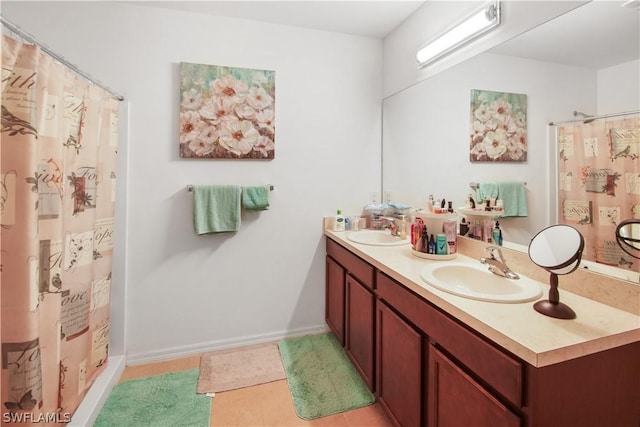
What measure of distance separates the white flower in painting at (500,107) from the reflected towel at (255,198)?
1.47m

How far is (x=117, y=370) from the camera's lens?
1.88m

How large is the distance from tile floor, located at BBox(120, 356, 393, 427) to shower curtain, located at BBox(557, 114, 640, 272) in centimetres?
128

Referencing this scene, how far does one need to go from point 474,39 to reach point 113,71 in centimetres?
219

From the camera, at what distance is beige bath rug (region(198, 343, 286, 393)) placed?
6.02ft

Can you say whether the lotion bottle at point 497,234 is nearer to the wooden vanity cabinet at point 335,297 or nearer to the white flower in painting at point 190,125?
the wooden vanity cabinet at point 335,297

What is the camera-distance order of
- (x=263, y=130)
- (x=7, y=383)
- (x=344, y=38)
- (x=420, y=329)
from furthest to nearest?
1. (x=344, y=38)
2. (x=263, y=130)
3. (x=420, y=329)
4. (x=7, y=383)

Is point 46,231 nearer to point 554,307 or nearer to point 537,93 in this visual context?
point 554,307

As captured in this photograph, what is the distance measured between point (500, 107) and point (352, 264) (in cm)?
118

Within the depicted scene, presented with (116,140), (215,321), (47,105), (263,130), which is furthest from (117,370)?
(263,130)

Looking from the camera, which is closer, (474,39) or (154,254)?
(474,39)

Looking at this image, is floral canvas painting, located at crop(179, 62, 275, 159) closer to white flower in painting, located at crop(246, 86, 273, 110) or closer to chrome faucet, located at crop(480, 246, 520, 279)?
white flower in painting, located at crop(246, 86, 273, 110)

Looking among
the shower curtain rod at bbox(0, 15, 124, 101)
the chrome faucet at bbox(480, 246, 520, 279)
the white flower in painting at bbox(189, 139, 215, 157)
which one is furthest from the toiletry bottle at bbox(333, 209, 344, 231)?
the shower curtain rod at bbox(0, 15, 124, 101)

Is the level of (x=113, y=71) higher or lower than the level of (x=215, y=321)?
higher

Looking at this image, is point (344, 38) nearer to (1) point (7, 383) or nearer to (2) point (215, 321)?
(2) point (215, 321)
